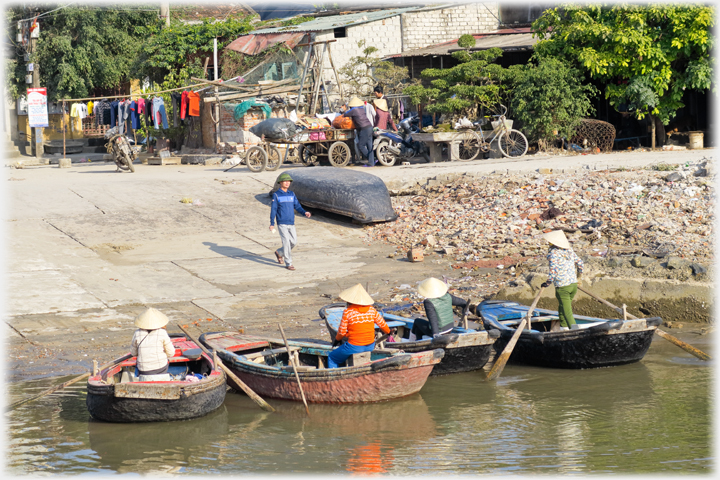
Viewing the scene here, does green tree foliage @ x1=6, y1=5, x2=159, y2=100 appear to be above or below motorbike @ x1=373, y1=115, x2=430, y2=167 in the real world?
above

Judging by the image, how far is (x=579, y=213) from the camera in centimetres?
1473

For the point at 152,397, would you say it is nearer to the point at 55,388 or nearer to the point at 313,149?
the point at 55,388

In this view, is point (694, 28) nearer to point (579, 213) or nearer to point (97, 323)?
point (579, 213)

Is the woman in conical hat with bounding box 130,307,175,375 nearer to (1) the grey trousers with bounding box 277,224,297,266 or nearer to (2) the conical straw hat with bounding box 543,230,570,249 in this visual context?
(2) the conical straw hat with bounding box 543,230,570,249

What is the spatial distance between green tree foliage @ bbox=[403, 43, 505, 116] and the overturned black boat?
589 centimetres

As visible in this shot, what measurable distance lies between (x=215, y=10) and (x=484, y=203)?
23.3 metres

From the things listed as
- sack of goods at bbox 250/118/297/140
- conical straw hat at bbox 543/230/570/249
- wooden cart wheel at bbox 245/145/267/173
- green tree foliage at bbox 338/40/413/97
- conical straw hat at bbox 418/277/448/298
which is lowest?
conical straw hat at bbox 418/277/448/298

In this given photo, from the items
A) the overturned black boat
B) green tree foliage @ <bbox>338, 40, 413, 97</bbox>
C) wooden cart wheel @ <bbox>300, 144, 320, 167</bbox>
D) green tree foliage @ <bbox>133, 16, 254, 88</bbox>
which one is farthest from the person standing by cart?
green tree foliage @ <bbox>133, 16, 254, 88</bbox>

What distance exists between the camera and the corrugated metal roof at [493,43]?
935 inches

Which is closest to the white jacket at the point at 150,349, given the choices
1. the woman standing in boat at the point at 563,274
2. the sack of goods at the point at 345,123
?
the woman standing in boat at the point at 563,274

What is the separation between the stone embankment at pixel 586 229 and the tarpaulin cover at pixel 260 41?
9.17 meters

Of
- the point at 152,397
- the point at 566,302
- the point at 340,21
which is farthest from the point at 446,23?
the point at 152,397

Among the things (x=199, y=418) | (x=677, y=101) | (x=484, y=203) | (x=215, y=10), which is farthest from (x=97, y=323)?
(x=215, y=10)

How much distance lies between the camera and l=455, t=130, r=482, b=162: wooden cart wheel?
2077 cm
